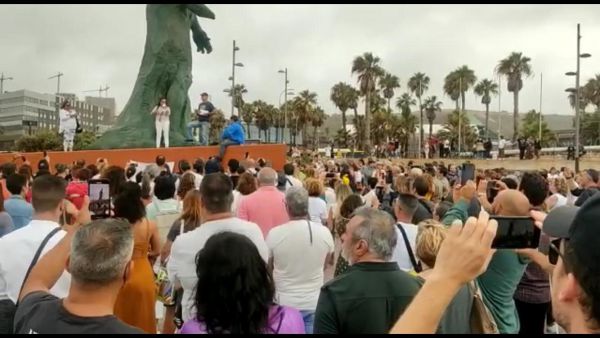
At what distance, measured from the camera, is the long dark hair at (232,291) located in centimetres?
250

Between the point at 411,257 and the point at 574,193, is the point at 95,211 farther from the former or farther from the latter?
the point at 574,193

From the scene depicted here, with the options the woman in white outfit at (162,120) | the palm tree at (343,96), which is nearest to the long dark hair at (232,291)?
the woman in white outfit at (162,120)

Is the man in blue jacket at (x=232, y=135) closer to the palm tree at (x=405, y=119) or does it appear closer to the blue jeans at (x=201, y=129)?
the blue jeans at (x=201, y=129)

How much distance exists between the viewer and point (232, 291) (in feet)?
8.24

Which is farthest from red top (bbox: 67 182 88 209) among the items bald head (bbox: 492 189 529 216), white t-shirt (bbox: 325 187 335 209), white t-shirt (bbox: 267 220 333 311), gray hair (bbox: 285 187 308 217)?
white t-shirt (bbox: 325 187 335 209)

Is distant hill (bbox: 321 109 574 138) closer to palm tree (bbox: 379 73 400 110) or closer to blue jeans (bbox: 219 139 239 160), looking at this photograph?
palm tree (bbox: 379 73 400 110)

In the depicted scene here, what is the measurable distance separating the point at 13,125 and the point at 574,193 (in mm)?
130717

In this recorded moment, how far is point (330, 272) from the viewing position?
8875 mm

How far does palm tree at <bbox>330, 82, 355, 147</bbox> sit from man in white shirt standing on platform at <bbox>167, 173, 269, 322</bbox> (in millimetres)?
83538

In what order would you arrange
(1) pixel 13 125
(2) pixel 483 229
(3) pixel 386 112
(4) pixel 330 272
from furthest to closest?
(1) pixel 13 125, (3) pixel 386 112, (4) pixel 330 272, (2) pixel 483 229

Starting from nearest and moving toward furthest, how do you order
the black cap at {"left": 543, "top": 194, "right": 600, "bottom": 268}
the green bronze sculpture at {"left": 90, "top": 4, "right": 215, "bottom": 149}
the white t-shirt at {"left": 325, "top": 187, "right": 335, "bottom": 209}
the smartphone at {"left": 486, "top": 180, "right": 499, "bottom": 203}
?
the black cap at {"left": 543, "top": 194, "right": 600, "bottom": 268}
the smartphone at {"left": 486, "top": 180, "right": 499, "bottom": 203}
the white t-shirt at {"left": 325, "top": 187, "right": 335, "bottom": 209}
the green bronze sculpture at {"left": 90, "top": 4, "right": 215, "bottom": 149}

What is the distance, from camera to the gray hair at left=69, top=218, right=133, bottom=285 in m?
2.55

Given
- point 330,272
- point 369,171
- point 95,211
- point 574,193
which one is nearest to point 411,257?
point 95,211

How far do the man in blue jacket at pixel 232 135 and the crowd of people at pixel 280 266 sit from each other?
1147cm
